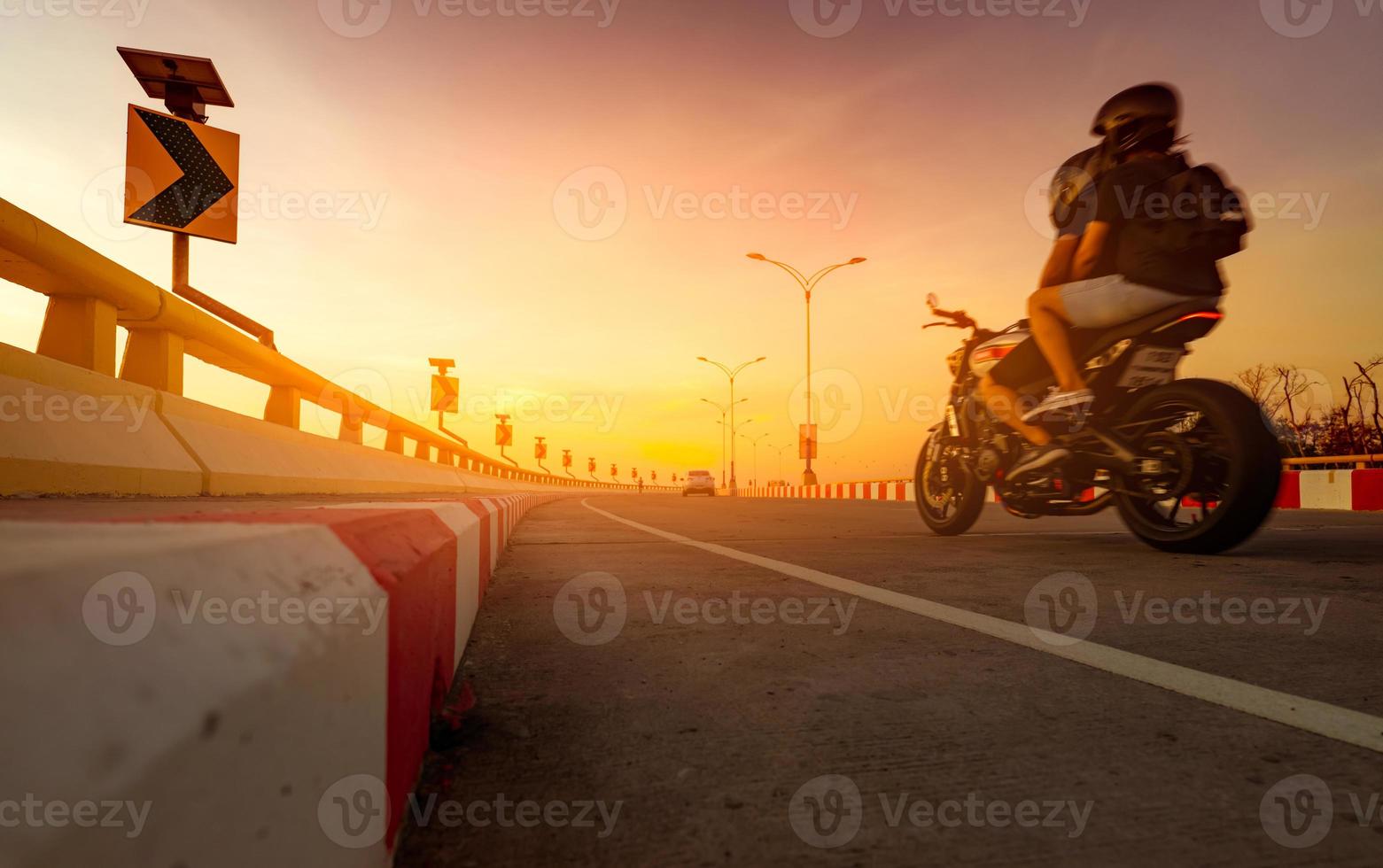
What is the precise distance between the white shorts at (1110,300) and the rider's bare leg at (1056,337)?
62mm

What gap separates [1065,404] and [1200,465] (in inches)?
33.5

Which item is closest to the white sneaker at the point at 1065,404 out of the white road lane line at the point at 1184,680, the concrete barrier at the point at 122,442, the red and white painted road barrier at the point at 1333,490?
the white road lane line at the point at 1184,680

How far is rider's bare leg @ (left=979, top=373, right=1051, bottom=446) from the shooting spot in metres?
5.61

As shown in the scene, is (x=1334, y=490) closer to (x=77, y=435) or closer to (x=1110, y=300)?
(x=1110, y=300)

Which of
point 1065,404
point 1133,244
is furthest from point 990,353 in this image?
point 1133,244

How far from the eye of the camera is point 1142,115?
16.0ft

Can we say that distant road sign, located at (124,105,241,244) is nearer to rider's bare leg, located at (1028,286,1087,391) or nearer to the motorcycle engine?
rider's bare leg, located at (1028,286,1087,391)

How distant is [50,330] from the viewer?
377 cm

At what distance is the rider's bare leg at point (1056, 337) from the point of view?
205 inches

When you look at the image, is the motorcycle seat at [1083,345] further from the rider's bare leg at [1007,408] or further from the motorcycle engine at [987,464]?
the motorcycle engine at [987,464]

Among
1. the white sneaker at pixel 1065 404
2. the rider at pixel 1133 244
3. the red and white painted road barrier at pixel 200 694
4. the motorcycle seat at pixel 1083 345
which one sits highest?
the rider at pixel 1133 244

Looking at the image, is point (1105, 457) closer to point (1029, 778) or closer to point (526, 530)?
point (1029, 778)

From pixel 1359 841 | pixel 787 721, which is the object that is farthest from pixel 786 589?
pixel 1359 841

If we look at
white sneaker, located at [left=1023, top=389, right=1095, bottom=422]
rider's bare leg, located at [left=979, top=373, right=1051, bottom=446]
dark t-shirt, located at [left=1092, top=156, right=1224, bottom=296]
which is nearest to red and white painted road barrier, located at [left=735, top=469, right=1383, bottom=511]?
rider's bare leg, located at [left=979, top=373, right=1051, bottom=446]
